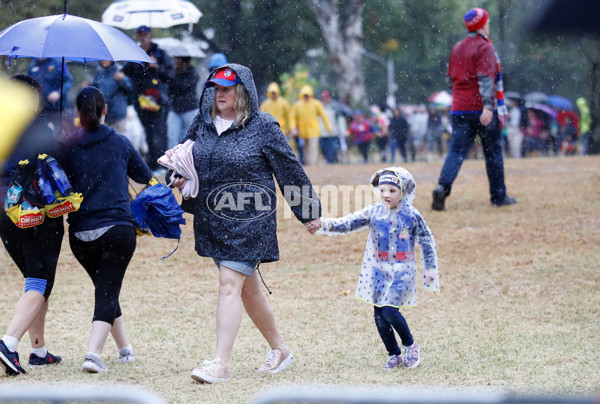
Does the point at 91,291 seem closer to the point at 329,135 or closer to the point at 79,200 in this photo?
the point at 79,200

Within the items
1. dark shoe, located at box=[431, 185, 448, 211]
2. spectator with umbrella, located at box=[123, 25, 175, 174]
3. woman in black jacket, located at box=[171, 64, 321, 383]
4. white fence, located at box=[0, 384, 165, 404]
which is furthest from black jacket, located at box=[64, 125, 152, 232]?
spectator with umbrella, located at box=[123, 25, 175, 174]

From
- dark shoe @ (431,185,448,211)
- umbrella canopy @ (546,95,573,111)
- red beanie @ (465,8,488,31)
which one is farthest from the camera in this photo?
umbrella canopy @ (546,95,573,111)

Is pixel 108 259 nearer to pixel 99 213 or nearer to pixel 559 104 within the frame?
pixel 99 213

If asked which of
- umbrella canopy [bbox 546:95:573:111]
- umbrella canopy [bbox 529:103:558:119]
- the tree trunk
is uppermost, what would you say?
the tree trunk

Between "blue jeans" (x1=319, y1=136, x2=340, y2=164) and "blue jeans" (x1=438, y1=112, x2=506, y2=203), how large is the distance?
511 inches

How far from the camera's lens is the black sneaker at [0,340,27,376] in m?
5.32

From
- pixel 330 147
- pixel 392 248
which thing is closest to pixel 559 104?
pixel 330 147

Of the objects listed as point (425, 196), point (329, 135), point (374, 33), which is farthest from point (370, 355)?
point (374, 33)

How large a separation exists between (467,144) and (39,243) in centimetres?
609

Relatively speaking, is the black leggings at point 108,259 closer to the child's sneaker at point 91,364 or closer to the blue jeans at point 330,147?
the child's sneaker at point 91,364

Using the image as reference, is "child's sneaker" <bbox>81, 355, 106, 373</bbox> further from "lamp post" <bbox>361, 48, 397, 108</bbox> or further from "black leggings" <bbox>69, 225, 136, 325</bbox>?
"lamp post" <bbox>361, 48, 397, 108</bbox>

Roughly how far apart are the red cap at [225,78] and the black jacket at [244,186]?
3cm

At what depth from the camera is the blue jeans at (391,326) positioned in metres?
5.66

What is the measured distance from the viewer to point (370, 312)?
758 centimetres
